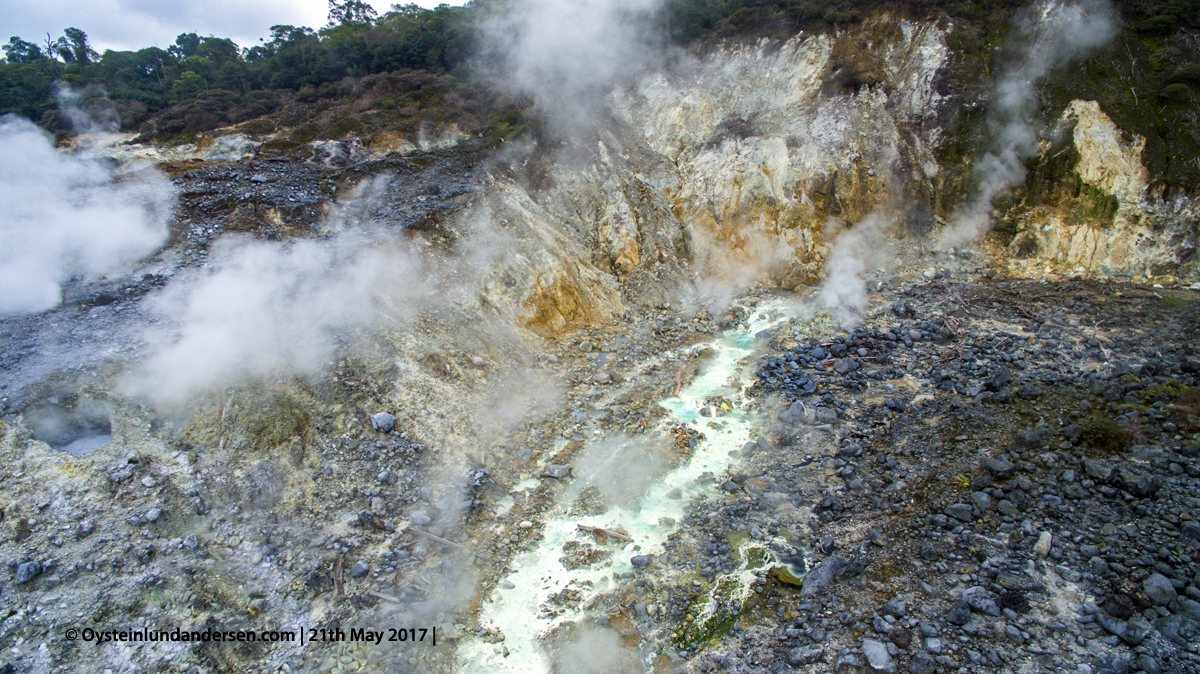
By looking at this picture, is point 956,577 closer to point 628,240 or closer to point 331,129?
point 628,240

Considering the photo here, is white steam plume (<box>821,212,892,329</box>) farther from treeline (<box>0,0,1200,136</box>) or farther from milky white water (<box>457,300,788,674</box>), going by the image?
treeline (<box>0,0,1200,136</box>)

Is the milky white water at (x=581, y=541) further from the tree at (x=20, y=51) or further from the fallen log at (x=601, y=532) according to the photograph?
the tree at (x=20, y=51)

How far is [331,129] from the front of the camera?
20875mm

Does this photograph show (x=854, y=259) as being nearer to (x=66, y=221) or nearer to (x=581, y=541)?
(x=581, y=541)

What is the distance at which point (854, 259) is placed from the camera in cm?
1920

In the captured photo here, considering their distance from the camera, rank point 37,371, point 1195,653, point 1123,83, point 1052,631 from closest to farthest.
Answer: point 1195,653 → point 1052,631 → point 37,371 → point 1123,83

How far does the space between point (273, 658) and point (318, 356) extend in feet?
19.8

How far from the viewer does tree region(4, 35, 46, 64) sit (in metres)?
30.4

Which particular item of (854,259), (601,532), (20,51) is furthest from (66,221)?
(20,51)

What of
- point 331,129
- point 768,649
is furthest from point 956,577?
point 331,129

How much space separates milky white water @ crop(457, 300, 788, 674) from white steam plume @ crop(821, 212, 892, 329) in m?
6.86

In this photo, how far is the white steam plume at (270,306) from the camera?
10227 mm

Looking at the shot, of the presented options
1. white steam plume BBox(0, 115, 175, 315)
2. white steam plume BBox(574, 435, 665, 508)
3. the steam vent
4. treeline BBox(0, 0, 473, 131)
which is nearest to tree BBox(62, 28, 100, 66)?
treeline BBox(0, 0, 473, 131)

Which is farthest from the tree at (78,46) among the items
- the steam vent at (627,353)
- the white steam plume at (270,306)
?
the white steam plume at (270,306)
